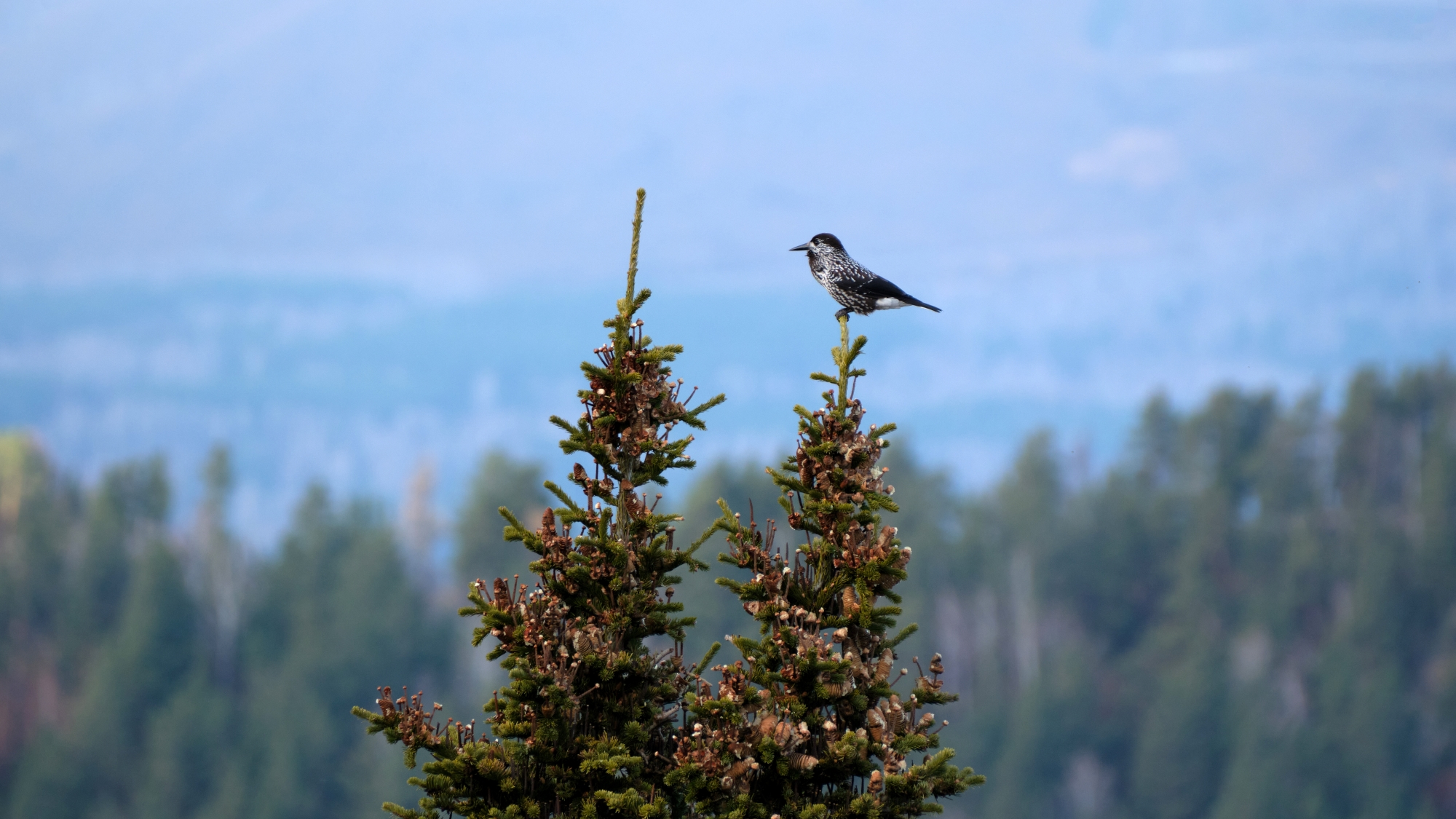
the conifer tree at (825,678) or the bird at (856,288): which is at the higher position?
the bird at (856,288)

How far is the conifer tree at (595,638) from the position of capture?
15117 millimetres

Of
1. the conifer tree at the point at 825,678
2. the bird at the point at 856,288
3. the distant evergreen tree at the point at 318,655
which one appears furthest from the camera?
the distant evergreen tree at the point at 318,655

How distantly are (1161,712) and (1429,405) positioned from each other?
35.8 meters

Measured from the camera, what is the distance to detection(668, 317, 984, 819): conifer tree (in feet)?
48.9

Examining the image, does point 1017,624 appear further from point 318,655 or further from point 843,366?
point 843,366

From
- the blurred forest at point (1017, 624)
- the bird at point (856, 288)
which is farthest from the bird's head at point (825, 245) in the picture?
the blurred forest at point (1017, 624)

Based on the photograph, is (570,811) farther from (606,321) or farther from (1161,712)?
(1161,712)

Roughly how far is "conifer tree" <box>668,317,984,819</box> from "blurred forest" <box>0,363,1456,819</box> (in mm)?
76312

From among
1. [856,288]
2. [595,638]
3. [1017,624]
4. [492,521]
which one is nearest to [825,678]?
[595,638]

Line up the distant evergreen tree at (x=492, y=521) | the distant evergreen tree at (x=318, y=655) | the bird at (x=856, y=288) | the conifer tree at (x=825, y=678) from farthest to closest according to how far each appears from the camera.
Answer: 1. the distant evergreen tree at (x=492, y=521)
2. the distant evergreen tree at (x=318, y=655)
3. the bird at (x=856, y=288)
4. the conifer tree at (x=825, y=678)

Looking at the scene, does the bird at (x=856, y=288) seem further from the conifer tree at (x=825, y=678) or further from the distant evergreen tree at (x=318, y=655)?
the distant evergreen tree at (x=318, y=655)

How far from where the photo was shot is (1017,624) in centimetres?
12838

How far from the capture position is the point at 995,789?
109000 millimetres

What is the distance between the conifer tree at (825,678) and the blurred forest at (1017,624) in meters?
76.3
